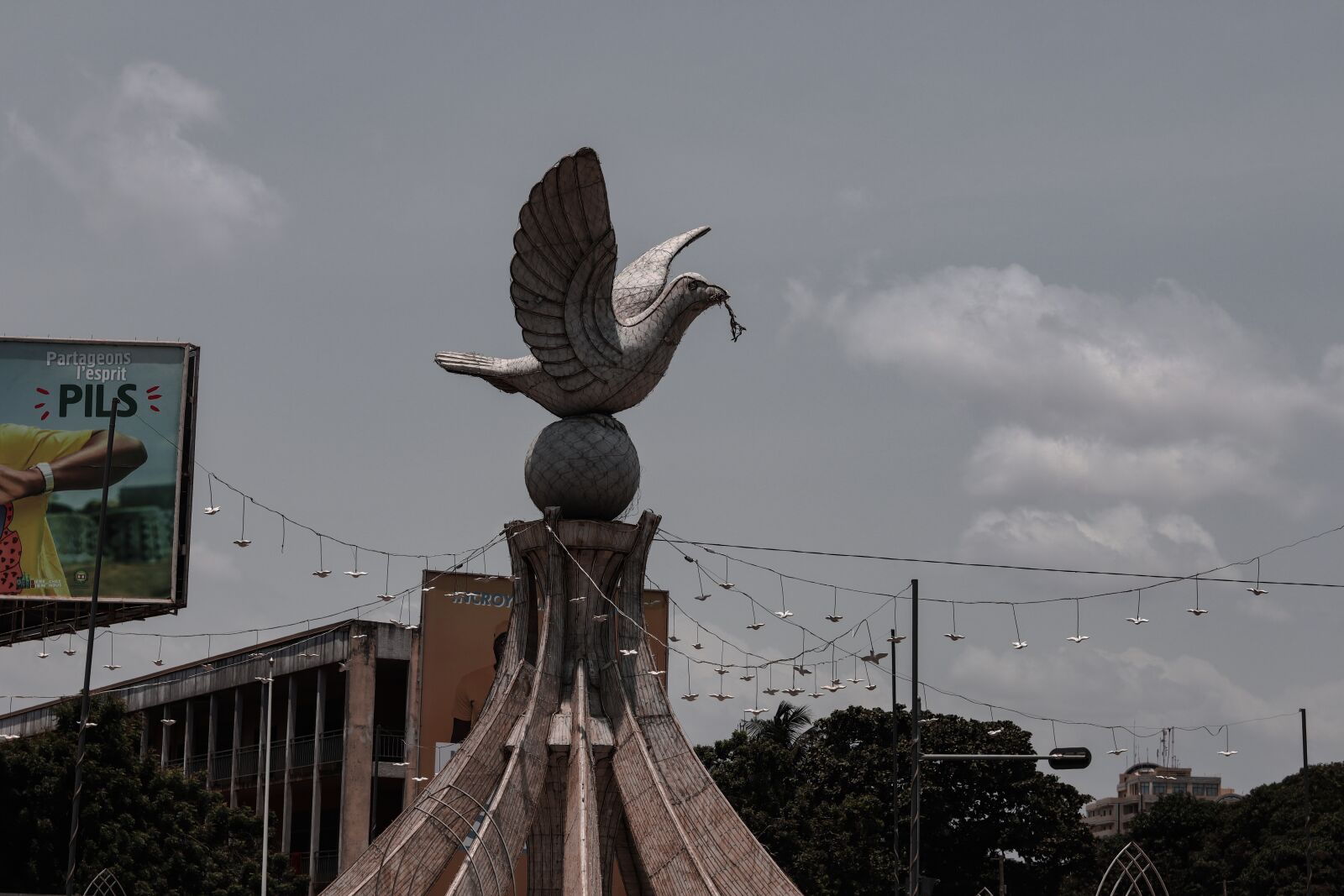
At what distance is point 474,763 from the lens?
3052cm

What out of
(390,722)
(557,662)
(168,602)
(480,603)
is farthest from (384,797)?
(557,662)

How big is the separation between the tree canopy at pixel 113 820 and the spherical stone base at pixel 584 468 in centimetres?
1368

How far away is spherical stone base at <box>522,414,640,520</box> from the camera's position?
31.4 metres

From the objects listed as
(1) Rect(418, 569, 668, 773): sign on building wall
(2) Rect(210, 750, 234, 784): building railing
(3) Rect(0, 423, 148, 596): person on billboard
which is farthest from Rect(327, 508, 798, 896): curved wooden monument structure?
(2) Rect(210, 750, 234, 784): building railing

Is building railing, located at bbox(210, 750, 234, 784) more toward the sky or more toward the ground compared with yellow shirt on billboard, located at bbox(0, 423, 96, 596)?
more toward the ground

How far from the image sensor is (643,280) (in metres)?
33.0

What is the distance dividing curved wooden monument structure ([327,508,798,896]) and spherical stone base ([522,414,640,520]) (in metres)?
0.41

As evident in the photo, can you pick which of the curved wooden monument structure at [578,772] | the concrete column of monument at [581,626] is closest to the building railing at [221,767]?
the curved wooden monument structure at [578,772]

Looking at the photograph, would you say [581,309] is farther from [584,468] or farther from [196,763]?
[196,763]

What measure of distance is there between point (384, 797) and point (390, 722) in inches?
123

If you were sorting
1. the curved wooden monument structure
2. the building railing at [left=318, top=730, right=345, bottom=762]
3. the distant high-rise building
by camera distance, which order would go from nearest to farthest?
the curved wooden monument structure, the building railing at [left=318, top=730, right=345, bottom=762], the distant high-rise building

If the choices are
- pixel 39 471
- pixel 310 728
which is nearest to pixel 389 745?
pixel 310 728

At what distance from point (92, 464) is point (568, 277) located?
607 inches

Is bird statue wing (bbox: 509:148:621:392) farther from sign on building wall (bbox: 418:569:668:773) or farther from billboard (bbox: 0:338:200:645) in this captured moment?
sign on building wall (bbox: 418:569:668:773)
